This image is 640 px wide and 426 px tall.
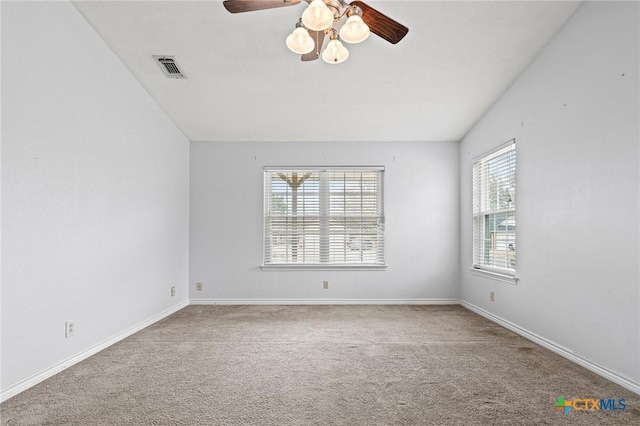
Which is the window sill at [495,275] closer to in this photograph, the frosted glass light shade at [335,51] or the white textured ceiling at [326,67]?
the white textured ceiling at [326,67]

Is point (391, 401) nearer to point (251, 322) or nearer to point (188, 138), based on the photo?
point (251, 322)

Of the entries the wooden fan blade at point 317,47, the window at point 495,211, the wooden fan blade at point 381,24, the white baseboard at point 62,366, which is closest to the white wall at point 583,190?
the window at point 495,211

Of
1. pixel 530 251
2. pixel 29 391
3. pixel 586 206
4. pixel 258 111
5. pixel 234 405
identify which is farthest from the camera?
pixel 258 111

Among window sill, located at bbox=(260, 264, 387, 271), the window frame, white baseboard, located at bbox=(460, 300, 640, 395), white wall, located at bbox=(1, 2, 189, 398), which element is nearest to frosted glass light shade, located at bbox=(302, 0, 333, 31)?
white wall, located at bbox=(1, 2, 189, 398)

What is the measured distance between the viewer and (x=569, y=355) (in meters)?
2.83

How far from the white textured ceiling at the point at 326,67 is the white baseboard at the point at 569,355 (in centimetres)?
247

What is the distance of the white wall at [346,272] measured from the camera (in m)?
5.00

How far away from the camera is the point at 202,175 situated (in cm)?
504

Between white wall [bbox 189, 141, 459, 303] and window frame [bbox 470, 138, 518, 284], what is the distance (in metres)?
0.45

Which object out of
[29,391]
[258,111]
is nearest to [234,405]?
[29,391]

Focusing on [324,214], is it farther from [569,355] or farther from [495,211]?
[569,355]

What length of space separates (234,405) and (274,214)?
10.5ft

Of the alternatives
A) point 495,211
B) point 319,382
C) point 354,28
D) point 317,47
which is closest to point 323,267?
point 495,211

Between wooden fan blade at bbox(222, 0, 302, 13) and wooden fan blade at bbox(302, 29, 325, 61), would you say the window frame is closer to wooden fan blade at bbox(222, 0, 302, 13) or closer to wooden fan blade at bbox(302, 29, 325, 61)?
wooden fan blade at bbox(302, 29, 325, 61)
